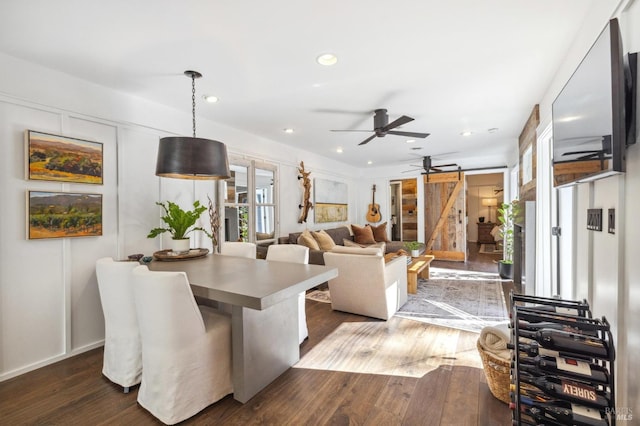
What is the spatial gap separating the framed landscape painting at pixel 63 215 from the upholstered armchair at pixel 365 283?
240 cm

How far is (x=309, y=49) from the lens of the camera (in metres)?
2.21

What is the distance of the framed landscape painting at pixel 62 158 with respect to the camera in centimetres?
236

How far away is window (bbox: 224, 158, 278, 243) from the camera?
423 centimetres

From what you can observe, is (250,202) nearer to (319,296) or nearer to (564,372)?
(319,296)

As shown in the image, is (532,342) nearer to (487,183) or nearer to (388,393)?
(388,393)

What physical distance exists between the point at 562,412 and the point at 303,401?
4.76 ft

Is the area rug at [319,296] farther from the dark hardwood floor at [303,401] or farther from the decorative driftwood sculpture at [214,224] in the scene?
the dark hardwood floor at [303,401]

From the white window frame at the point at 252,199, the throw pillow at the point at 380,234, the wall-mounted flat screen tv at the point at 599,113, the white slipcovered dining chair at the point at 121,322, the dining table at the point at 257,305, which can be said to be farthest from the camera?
the throw pillow at the point at 380,234

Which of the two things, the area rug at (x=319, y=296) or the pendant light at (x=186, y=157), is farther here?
the area rug at (x=319, y=296)

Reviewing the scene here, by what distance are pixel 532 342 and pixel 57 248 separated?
347cm

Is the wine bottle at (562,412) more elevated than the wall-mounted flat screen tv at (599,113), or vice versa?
the wall-mounted flat screen tv at (599,113)

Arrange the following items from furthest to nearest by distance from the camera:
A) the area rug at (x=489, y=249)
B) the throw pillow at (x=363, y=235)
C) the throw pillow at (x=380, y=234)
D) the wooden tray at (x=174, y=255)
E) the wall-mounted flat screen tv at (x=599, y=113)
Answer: the area rug at (x=489, y=249) < the throw pillow at (x=380, y=234) < the throw pillow at (x=363, y=235) < the wooden tray at (x=174, y=255) < the wall-mounted flat screen tv at (x=599, y=113)

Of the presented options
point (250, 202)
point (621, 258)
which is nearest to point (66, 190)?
point (250, 202)

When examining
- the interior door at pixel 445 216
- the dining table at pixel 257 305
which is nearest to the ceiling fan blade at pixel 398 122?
the dining table at pixel 257 305
